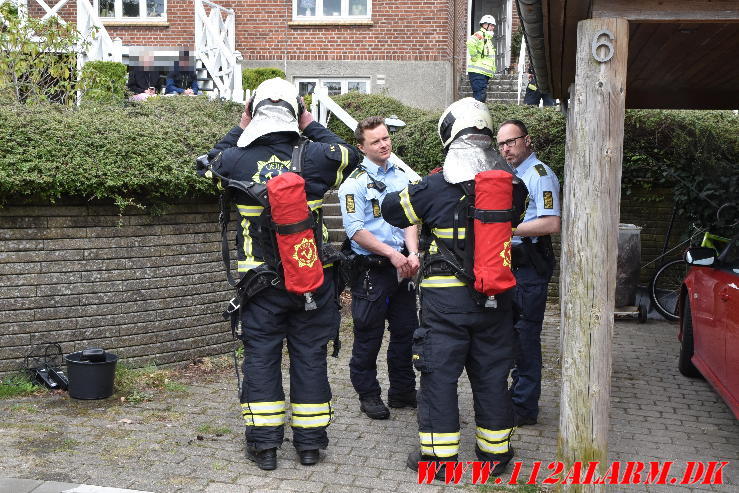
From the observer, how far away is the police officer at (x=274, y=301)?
5.13 m

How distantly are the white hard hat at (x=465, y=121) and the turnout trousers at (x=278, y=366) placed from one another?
3.87ft

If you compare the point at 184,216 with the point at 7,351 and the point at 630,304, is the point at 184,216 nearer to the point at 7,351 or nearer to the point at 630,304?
the point at 7,351

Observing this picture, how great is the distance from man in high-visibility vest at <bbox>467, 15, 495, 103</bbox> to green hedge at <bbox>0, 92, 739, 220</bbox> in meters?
4.99

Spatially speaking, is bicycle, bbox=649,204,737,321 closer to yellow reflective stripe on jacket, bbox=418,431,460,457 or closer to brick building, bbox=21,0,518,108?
yellow reflective stripe on jacket, bbox=418,431,460,457

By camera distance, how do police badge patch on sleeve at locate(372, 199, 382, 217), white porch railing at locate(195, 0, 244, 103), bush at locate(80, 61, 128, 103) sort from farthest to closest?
white porch railing at locate(195, 0, 244, 103) → bush at locate(80, 61, 128, 103) → police badge patch on sleeve at locate(372, 199, 382, 217)

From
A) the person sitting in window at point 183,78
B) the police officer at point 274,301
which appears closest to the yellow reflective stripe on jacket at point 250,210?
the police officer at point 274,301

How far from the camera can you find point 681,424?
250 inches

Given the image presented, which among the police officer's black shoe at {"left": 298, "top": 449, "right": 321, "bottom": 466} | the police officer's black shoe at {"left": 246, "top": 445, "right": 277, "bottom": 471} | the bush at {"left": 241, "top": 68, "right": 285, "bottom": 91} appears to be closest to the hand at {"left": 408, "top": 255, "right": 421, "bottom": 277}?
the police officer's black shoe at {"left": 298, "top": 449, "right": 321, "bottom": 466}

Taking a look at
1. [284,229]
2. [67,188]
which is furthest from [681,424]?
[67,188]

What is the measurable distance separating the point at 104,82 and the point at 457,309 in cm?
693

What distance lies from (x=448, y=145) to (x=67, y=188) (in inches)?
121

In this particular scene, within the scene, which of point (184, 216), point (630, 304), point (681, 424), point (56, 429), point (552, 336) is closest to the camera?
point (56, 429)

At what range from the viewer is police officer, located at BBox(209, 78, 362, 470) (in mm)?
5129

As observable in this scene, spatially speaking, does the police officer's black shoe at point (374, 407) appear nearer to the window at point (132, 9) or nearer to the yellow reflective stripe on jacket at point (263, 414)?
the yellow reflective stripe on jacket at point (263, 414)
